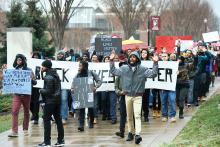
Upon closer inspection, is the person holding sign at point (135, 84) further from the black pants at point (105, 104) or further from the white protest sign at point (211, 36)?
the white protest sign at point (211, 36)

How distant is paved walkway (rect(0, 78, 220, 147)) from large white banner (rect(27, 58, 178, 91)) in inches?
36.7

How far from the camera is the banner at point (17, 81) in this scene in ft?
42.8

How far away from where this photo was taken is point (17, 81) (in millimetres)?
13148

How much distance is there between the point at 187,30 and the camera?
187 feet

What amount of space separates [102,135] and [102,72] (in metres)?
2.49

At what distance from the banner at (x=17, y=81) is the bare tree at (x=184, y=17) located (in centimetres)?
3943

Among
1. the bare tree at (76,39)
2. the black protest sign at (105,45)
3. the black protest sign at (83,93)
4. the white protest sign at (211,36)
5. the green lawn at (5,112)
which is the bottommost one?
the green lawn at (5,112)

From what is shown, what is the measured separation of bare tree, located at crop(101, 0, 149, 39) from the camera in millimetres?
40281

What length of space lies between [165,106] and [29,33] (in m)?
9.72

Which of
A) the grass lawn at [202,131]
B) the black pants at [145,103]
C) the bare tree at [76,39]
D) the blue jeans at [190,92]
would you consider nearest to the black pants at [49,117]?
the grass lawn at [202,131]

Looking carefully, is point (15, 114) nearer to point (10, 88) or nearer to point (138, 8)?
point (10, 88)

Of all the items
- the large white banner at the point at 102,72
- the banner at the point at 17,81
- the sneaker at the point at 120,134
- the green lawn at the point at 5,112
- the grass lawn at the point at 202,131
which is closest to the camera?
the grass lawn at the point at 202,131

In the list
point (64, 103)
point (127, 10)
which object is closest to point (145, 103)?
point (64, 103)

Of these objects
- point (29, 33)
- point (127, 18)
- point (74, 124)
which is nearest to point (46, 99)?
point (74, 124)
